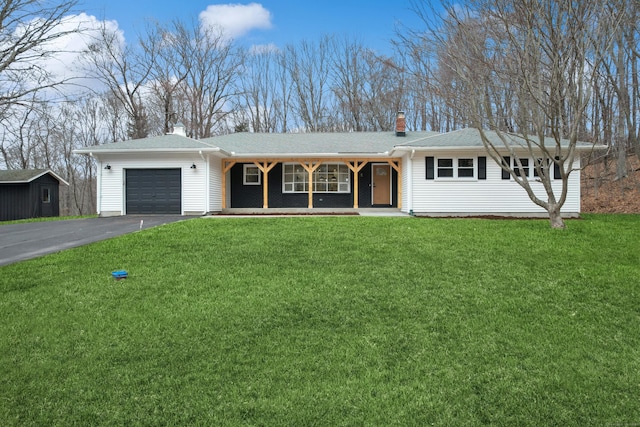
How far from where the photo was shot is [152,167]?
1436 cm

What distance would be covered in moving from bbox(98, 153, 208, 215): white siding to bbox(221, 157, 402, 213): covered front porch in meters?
2.33

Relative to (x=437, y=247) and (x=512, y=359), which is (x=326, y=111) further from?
(x=512, y=359)

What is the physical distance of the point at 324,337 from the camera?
12.8 feet

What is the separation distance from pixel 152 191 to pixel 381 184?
29.3 feet

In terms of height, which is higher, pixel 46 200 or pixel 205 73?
pixel 205 73

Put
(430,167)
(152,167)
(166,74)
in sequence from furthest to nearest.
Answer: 1. (166,74)
2. (152,167)
3. (430,167)

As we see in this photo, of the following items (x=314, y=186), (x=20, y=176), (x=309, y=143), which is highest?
(x=309, y=143)

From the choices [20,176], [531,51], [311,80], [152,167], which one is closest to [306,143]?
[152,167]

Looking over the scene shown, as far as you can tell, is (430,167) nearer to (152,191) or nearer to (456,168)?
(456,168)

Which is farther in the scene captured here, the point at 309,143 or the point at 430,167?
the point at 309,143

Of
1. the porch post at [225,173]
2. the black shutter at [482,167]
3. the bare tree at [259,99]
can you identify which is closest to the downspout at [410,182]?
the black shutter at [482,167]

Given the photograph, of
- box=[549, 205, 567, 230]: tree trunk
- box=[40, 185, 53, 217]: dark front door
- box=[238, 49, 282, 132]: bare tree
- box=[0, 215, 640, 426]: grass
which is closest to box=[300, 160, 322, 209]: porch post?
box=[549, 205, 567, 230]: tree trunk

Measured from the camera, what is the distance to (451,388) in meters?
3.03

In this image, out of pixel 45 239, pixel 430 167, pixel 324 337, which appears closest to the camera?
pixel 324 337
